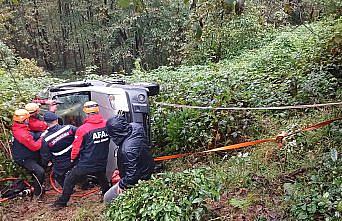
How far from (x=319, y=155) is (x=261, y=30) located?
13312 mm

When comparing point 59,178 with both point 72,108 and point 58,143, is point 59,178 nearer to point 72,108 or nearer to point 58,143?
point 58,143

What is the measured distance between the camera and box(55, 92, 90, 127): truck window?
6891mm

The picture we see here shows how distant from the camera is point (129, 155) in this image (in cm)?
548

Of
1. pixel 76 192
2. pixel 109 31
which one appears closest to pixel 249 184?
pixel 76 192

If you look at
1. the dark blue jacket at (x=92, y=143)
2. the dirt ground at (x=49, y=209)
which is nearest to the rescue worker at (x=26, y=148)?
the dirt ground at (x=49, y=209)

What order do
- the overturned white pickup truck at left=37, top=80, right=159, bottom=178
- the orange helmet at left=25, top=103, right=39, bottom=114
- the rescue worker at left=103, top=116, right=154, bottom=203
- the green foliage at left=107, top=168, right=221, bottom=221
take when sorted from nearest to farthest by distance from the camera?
the green foliage at left=107, top=168, right=221, bottom=221 → the rescue worker at left=103, top=116, right=154, bottom=203 → the overturned white pickup truck at left=37, top=80, right=159, bottom=178 → the orange helmet at left=25, top=103, right=39, bottom=114

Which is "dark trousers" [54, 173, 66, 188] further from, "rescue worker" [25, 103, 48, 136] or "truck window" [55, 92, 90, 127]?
"truck window" [55, 92, 90, 127]

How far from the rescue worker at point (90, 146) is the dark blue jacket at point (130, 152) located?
43cm

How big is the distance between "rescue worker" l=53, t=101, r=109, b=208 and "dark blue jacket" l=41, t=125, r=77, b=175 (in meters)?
0.33

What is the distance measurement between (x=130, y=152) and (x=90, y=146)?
0.87 metres

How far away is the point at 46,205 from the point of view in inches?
263

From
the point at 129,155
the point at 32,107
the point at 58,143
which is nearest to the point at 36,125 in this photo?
the point at 32,107

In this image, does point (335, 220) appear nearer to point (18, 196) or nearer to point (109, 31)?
point (18, 196)

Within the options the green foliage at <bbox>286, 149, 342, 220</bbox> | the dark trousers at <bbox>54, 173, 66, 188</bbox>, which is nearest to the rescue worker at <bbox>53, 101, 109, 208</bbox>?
the dark trousers at <bbox>54, 173, 66, 188</bbox>
